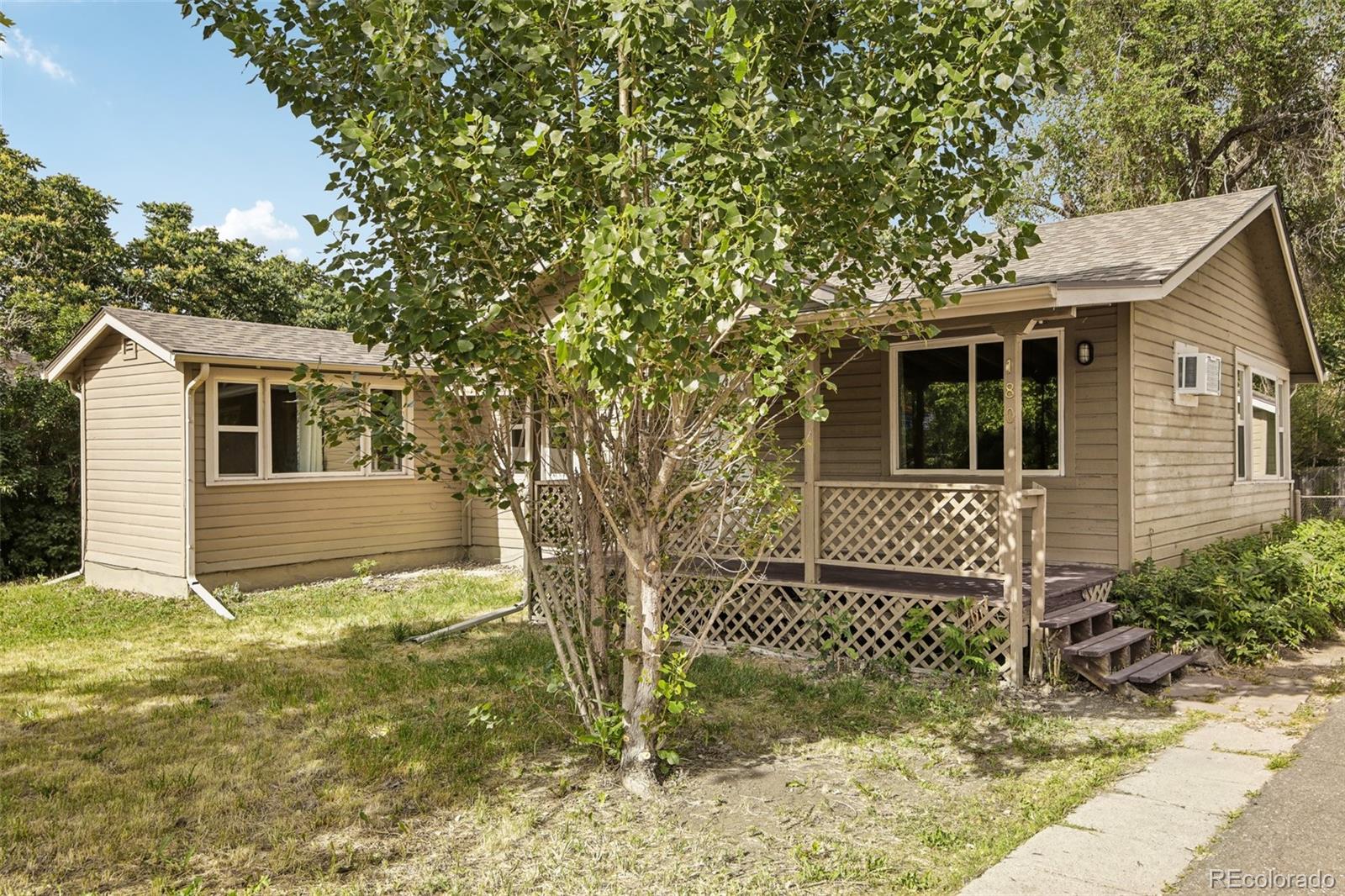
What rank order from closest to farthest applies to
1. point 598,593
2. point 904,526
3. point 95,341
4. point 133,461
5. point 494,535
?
point 598,593 < point 904,526 < point 133,461 < point 95,341 < point 494,535

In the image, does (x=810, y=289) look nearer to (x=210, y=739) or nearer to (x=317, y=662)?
(x=210, y=739)

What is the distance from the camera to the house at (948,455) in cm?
686

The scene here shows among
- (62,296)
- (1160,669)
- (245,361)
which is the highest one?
(62,296)

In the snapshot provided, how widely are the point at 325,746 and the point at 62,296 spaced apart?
52.5 feet

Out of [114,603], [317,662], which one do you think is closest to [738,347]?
[317,662]

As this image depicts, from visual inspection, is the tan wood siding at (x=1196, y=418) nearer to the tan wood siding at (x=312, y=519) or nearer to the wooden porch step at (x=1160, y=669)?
the wooden porch step at (x=1160, y=669)

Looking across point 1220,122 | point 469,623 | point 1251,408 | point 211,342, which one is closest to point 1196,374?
point 1251,408

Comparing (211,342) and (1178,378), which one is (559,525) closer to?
(1178,378)

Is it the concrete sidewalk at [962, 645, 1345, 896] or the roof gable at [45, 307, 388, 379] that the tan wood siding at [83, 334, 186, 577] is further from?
the concrete sidewalk at [962, 645, 1345, 896]

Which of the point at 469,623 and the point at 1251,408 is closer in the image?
the point at 469,623

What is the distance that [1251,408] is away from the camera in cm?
1118

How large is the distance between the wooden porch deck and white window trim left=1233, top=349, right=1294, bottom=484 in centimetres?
437

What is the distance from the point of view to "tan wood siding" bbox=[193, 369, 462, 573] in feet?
35.3

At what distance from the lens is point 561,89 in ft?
13.3
